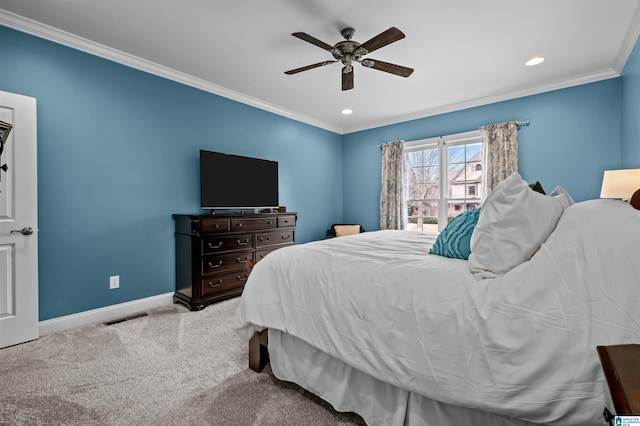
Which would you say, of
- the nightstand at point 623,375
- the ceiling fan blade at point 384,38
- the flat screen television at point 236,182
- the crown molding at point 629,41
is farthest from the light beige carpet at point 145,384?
the crown molding at point 629,41

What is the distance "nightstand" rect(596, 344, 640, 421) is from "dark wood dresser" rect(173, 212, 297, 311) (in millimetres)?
2878

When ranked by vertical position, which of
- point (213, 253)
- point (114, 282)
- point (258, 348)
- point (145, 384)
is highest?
point (213, 253)

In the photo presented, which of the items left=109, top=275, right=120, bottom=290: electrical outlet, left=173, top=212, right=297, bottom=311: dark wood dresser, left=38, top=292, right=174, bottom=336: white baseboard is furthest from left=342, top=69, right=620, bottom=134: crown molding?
left=109, top=275, right=120, bottom=290: electrical outlet

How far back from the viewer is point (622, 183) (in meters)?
2.67

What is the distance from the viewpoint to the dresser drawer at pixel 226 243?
11.0 ft

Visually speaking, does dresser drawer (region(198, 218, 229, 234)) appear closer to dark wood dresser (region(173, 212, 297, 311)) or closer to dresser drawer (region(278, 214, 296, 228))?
dark wood dresser (region(173, 212, 297, 311))

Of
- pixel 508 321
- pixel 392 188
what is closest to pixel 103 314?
pixel 508 321

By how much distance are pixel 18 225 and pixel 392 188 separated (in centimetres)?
485

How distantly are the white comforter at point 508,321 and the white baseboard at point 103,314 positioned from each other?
257 cm

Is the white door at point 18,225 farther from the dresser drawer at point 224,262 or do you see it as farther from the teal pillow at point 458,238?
the teal pillow at point 458,238

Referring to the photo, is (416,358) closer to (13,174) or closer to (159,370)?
(159,370)

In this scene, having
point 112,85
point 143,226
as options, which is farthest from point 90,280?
point 112,85

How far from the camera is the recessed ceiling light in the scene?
10.6 feet

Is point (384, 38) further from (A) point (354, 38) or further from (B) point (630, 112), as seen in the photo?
(B) point (630, 112)
